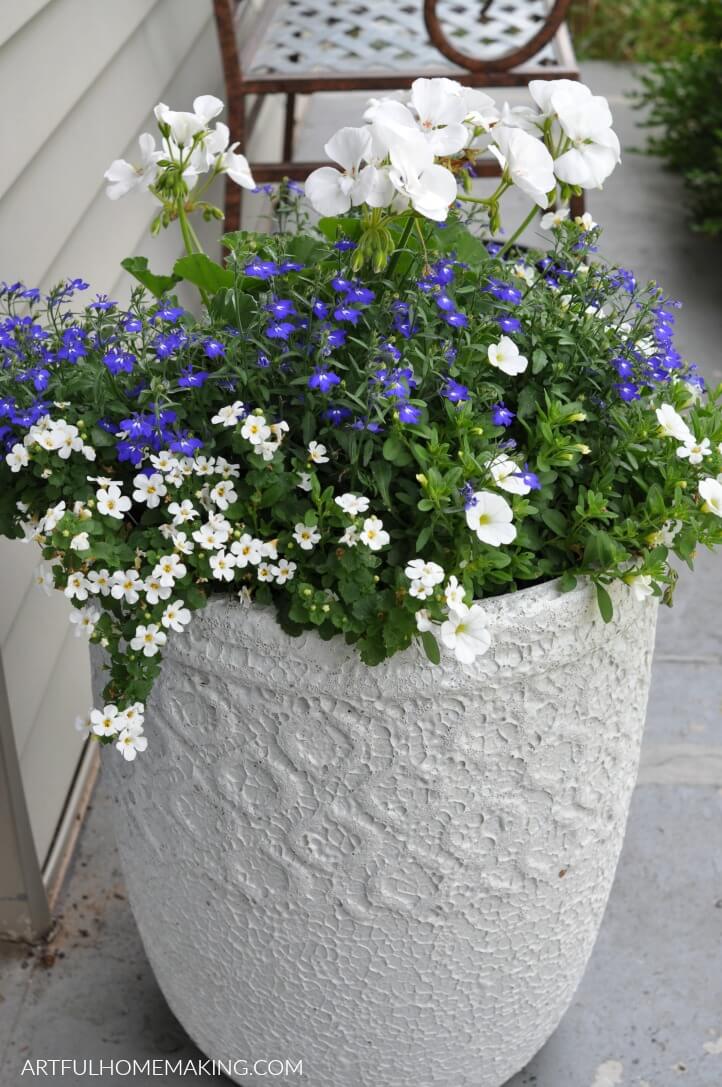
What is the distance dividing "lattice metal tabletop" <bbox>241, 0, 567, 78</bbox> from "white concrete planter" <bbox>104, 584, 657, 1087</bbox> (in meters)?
1.88

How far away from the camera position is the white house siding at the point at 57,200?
5.25 feet

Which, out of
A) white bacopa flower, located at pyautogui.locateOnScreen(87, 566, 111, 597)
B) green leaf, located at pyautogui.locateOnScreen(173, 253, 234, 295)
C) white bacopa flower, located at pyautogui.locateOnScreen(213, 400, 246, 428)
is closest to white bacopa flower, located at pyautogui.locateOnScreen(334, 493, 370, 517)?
white bacopa flower, located at pyautogui.locateOnScreen(213, 400, 246, 428)

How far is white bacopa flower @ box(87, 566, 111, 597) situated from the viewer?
3.60ft

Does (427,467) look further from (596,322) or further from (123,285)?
(123,285)

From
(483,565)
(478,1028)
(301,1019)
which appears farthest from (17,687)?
(483,565)

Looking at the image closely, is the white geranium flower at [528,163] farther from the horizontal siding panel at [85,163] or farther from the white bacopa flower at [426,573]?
the horizontal siding panel at [85,163]

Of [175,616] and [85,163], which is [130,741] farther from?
[85,163]

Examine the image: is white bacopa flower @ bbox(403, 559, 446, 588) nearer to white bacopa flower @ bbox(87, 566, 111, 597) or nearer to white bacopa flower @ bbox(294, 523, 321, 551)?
white bacopa flower @ bbox(294, 523, 321, 551)

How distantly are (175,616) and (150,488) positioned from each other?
0.12 meters

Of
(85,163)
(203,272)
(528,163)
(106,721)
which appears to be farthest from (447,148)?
(85,163)

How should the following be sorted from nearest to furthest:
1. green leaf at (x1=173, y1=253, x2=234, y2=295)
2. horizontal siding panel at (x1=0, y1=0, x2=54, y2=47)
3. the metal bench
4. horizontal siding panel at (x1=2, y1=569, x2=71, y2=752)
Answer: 1. green leaf at (x1=173, y1=253, x2=234, y2=295)
2. horizontal siding panel at (x1=0, y1=0, x2=54, y2=47)
3. horizontal siding panel at (x1=2, y1=569, x2=71, y2=752)
4. the metal bench

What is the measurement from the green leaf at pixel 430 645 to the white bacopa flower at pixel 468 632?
0.02 meters

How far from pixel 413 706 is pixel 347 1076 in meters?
0.60

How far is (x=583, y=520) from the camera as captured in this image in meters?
1.16
